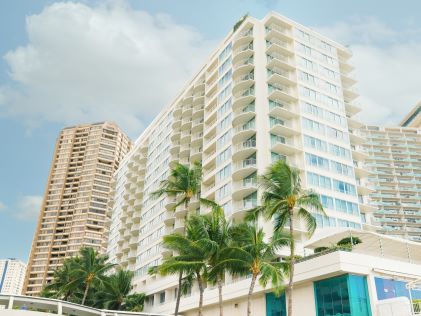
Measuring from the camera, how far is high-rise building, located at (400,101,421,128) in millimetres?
164250

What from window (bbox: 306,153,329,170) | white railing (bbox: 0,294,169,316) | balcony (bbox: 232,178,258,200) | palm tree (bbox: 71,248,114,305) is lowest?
white railing (bbox: 0,294,169,316)

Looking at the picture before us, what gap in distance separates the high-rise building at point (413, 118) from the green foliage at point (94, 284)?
133 metres

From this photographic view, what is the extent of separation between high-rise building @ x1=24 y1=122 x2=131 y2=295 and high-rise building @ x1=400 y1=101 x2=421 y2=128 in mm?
112813

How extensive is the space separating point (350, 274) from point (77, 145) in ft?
542

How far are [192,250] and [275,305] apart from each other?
1042cm

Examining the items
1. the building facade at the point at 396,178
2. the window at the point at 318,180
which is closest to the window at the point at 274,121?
the window at the point at 318,180

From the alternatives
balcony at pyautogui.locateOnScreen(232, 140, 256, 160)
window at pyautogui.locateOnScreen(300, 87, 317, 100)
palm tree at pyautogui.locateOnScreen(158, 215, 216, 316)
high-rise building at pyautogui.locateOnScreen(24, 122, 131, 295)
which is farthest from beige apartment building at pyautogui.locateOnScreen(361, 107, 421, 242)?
palm tree at pyautogui.locateOnScreen(158, 215, 216, 316)

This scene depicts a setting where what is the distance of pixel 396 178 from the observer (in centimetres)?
13800

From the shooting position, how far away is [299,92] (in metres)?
62.1

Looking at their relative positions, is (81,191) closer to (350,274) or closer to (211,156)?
(211,156)

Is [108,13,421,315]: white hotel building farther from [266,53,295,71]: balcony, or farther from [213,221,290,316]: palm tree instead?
[213,221,290,316]: palm tree

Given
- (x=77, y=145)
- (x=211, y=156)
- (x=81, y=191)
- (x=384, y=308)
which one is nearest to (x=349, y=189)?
(x=211, y=156)

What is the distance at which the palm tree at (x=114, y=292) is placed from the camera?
65375 millimetres

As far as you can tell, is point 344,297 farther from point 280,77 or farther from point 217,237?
point 280,77
